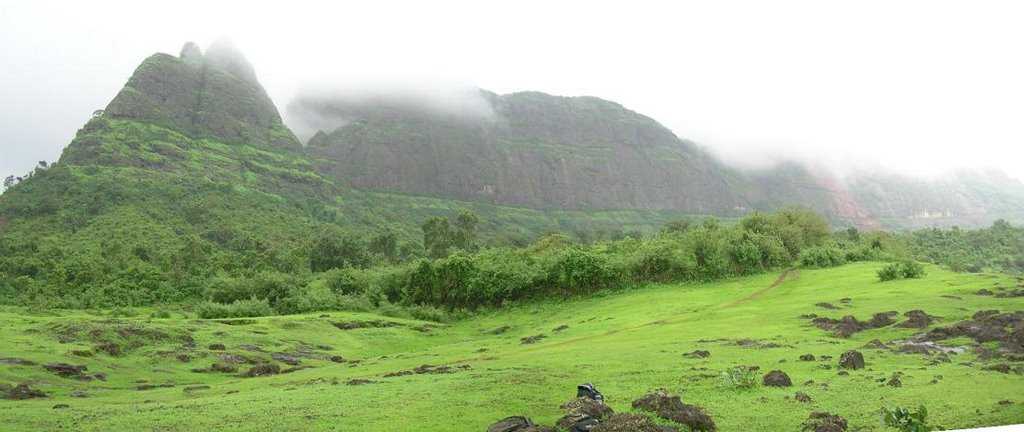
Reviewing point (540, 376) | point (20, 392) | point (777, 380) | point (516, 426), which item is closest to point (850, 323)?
point (777, 380)

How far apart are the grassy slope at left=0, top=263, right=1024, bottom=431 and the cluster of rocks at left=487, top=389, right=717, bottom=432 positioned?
103 cm

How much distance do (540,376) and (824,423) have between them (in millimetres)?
13882

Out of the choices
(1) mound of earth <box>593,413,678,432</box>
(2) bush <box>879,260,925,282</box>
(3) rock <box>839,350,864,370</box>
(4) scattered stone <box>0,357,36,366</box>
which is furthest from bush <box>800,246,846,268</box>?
(4) scattered stone <box>0,357,36,366</box>

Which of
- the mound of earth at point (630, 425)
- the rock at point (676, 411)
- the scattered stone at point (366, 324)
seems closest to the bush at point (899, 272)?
the scattered stone at point (366, 324)

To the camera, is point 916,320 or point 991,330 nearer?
point 991,330

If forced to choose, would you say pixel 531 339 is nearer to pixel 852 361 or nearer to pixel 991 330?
pixel 852 361

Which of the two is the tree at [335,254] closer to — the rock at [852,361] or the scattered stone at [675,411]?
the rock at [852,361]

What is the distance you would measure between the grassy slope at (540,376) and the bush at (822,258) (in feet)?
82.8

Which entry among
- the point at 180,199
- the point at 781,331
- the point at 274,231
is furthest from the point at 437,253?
the point at 781,331

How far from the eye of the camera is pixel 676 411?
2136cm

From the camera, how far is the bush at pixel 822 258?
87.3m

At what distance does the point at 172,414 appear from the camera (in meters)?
23.9

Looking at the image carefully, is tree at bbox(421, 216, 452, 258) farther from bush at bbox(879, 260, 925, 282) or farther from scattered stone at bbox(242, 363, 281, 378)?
scattered stone at bbox(242, 363, 281, 378)

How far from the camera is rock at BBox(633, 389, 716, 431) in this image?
20.8 metres
